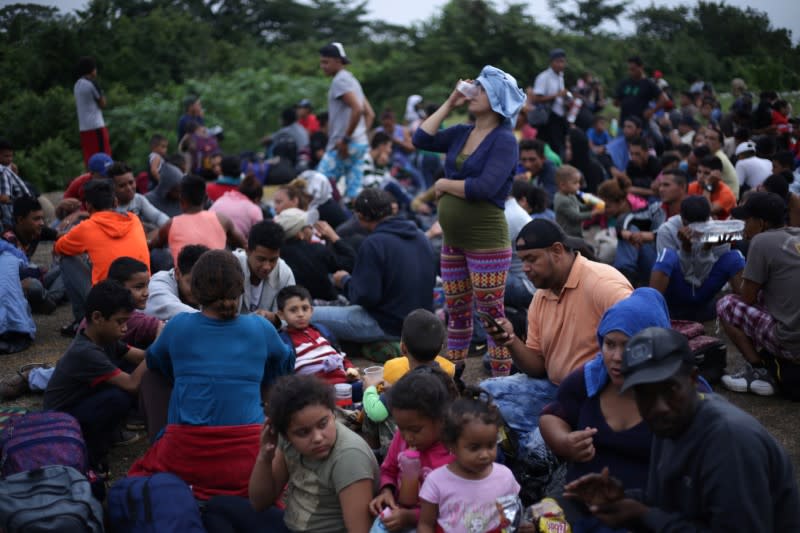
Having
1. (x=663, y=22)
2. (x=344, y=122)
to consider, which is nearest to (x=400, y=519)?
(x=344, y=122)

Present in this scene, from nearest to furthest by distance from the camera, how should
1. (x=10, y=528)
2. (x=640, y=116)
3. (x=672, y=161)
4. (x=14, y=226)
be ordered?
(x=10, y=528) < (x=14, y=226) < (x=672, y=161) < (x=640, y=116)

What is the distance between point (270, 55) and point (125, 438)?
59.4 feet

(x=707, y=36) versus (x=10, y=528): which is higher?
(x=707, y=36)

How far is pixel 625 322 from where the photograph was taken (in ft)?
10.9

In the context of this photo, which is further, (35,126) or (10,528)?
(35,126)

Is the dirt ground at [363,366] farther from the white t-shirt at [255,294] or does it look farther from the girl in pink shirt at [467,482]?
the girl in pink shirt at [467,482]

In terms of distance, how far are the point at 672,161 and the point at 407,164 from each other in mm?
4842

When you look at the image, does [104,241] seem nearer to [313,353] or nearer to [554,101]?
[313,353]

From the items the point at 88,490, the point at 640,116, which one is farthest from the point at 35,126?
the point at 88,490

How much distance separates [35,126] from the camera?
13727 millimetres

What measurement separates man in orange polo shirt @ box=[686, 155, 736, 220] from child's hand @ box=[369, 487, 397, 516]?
5512mm

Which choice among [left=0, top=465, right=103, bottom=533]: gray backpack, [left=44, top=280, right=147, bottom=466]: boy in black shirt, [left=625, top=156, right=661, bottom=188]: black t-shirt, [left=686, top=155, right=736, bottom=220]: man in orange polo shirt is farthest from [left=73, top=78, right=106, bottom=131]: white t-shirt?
[left=0, top=465, right=103, bottom=533]: gray backpack

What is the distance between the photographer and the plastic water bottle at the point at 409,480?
3.36 metres

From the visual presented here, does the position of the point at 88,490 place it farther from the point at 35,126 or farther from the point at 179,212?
the point at 35,126
